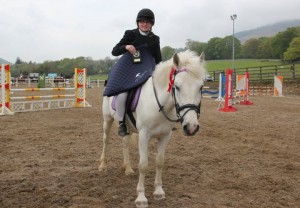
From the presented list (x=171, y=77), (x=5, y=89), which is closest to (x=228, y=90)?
(x=5, y=89)

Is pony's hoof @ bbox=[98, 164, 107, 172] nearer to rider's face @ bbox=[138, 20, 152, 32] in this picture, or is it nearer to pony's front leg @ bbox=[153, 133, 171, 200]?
pony's front leg @ bbox=[153, 133, 171, 200]

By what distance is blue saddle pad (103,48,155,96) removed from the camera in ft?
13.6

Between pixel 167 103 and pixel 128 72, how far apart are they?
3.11 feet

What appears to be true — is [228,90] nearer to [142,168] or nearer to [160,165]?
[160,165]

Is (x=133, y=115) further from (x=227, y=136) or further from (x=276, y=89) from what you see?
(x=276, y=89)

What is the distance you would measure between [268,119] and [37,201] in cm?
925

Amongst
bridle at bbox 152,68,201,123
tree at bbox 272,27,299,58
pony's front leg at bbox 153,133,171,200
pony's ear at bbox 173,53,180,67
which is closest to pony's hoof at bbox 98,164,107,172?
pony's front leg at bbox 153,133,171,200

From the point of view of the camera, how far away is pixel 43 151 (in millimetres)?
6176

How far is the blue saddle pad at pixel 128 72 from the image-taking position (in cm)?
414

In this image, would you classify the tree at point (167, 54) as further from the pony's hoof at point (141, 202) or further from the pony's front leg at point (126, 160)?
the pony's hoof at point (141, 202)

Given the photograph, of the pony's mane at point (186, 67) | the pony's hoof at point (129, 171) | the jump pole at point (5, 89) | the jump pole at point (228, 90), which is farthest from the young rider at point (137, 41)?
the jump pole at point (228, 90)

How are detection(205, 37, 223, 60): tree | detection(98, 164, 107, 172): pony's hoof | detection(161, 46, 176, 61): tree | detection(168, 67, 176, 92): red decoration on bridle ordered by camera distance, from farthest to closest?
detection(205, 37, 223, 60): tree
detection(161, 46, 176, 61): tree
detection(98, 164, 107, 172): pony's hoof
detection(168, 67, 176, 92): red decoration on bridle

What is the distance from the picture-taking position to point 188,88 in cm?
319

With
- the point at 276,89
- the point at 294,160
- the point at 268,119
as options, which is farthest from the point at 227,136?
the point at 276,89
